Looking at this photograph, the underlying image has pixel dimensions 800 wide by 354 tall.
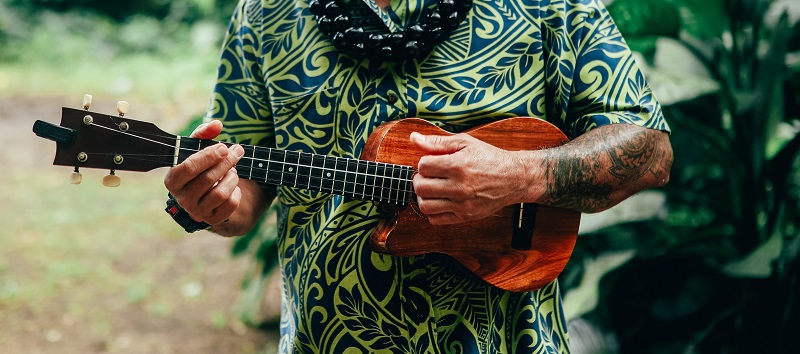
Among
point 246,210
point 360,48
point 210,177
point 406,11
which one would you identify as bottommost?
point 246,210

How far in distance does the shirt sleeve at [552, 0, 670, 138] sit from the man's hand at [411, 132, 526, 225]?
264mm

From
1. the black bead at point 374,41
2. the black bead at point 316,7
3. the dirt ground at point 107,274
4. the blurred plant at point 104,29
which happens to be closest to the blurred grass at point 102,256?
the dirt ground at point 107,274

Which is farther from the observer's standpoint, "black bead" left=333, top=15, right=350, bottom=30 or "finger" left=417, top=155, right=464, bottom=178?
"black bead" left=333, top=15, right=350, bottom=30

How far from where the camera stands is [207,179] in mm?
1428

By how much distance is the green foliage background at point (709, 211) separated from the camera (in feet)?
9.51

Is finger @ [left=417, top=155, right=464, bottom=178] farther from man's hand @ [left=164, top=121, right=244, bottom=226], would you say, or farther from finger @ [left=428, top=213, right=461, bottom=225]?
man's hand @ [left=164, top=121, right=244, bottom=226]

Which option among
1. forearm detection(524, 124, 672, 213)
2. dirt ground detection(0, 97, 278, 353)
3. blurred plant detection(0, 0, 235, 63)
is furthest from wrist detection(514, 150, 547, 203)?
blurred plant detection(0, 0, 235, 63)

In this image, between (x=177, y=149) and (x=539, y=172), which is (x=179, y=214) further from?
(x=539, y=172)

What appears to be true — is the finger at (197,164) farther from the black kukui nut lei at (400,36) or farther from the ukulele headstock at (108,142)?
the black kukui nut lei at (400,36)

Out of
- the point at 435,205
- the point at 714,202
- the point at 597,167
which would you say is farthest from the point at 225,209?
the point at 714,202

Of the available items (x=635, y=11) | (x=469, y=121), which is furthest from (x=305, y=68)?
(x=635, y=11)

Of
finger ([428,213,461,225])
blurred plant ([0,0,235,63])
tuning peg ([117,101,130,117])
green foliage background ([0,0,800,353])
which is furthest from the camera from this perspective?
blurred plant ([0,0,235,63])

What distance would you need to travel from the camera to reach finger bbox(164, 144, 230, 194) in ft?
4.60

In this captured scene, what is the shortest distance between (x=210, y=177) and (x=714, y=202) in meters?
2.53
